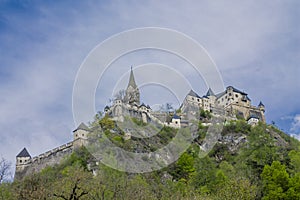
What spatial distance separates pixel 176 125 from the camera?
248ft

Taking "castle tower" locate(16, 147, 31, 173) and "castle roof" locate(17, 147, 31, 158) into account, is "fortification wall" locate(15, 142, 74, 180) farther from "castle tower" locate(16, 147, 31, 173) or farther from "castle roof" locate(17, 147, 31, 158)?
"castle roof" locate(17, 147, 31, 158)

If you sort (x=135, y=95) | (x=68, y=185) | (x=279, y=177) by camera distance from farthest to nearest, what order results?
(x=135, y=95) < (x=279, y=177) < (x=68, y=185)

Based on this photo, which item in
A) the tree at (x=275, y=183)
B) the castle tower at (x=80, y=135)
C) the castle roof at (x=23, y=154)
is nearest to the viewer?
the tree at (x=275, y=183)

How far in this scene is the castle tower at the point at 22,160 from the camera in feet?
230

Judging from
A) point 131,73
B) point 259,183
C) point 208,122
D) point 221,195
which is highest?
point 131,73

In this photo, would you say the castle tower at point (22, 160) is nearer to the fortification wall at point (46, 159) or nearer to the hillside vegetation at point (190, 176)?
the fortification wall at point (46, 159)

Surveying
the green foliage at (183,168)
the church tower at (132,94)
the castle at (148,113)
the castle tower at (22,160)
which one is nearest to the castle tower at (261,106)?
the castle at (148,113)

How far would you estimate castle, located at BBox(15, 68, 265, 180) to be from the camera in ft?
220

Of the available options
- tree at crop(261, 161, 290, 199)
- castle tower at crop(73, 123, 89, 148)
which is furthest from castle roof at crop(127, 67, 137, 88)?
tree at crop(261, 161, 290, 199)

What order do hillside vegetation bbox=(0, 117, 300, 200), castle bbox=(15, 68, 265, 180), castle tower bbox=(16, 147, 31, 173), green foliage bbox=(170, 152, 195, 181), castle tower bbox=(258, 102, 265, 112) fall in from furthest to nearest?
castle tower bbox=(258, 102, 265, 112) < castle tower bbox=(16, 147, 31, 173) < castle bbox=(15, 68, 265, 180) < green foliage bbox=(170, 152, 195, 181) < hillside vegetation bbox=(0, 117, 300, 200)

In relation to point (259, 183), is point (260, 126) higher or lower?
higher

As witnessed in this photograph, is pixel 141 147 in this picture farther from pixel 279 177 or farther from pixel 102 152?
pixel 279 177

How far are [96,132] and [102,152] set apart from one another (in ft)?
30.7

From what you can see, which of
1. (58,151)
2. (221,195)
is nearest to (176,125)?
(58,151)
